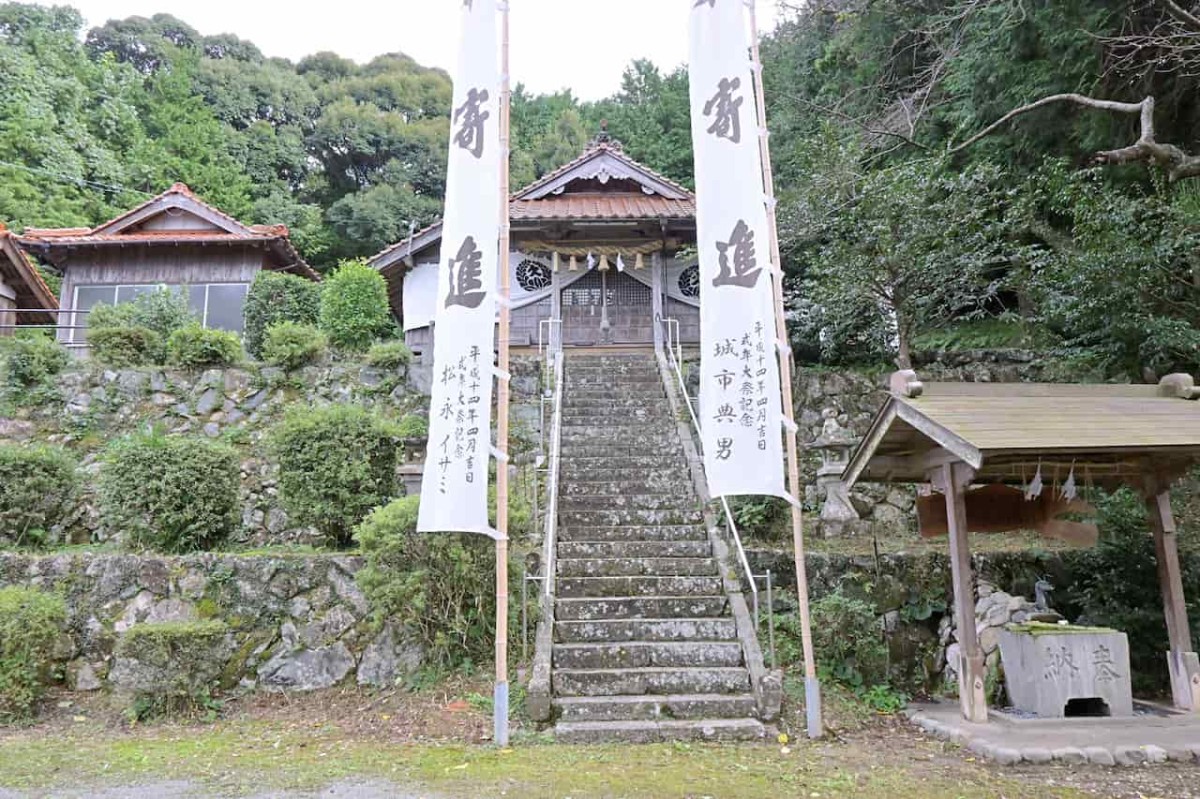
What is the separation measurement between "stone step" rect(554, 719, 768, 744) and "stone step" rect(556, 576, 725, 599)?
1.72 meters

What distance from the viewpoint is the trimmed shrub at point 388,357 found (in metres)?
12.6

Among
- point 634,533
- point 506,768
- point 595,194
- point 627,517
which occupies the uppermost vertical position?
point 595,194

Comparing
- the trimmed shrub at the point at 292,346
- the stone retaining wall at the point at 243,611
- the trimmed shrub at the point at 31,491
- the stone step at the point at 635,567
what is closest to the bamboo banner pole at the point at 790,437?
the stone step at the point at 635,567

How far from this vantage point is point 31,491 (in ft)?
27.5

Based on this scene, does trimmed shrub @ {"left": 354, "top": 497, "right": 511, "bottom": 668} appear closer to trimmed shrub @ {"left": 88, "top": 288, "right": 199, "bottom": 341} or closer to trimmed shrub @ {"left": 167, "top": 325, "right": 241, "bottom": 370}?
trimmed shrub @ {"left": 167, "top": 325, "right": 241, "bottom": 370}

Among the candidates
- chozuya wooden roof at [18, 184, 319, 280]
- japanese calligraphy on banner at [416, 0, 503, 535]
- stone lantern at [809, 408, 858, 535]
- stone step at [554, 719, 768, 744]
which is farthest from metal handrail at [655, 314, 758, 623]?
chozuya wooden roof at [18, 184, 319, 280]

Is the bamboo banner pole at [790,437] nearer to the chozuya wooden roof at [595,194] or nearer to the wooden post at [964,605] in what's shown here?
the wooden post at [964,605]

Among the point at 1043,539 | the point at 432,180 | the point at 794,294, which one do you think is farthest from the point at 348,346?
the point at 432,180

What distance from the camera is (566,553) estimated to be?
7738mm

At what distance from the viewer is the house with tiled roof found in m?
17.4

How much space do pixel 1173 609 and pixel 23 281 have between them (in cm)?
2382

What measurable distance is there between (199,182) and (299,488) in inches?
908

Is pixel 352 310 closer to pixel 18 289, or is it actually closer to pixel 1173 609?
pixel 18 289

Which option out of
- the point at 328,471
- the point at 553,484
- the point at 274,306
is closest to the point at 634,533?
the point at 553,484
